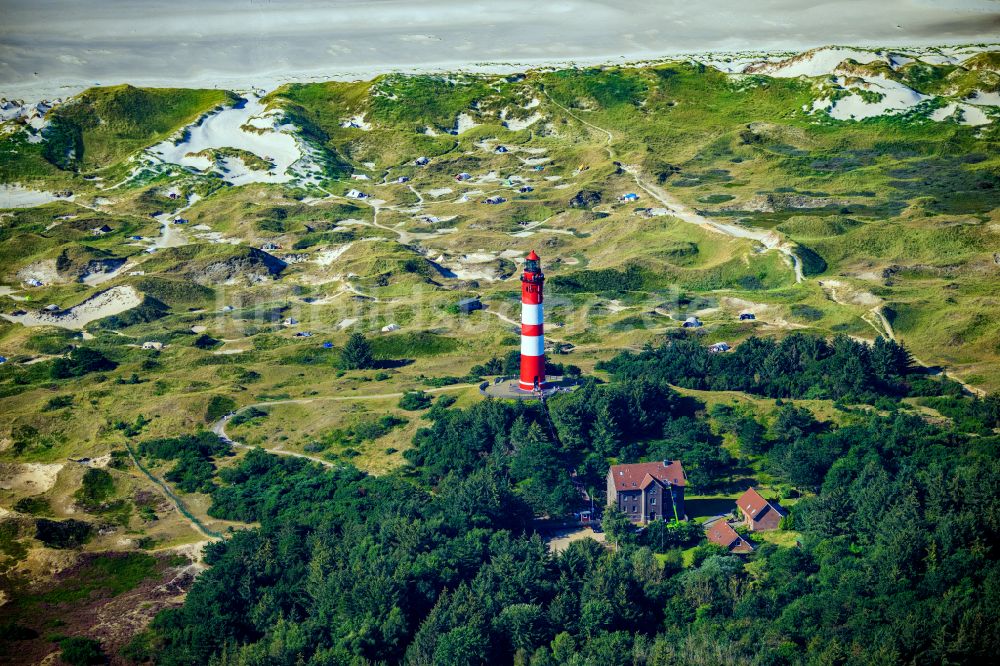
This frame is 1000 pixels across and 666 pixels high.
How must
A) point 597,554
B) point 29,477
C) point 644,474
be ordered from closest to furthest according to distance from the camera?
point 597,554
point 644,474
point 29,477

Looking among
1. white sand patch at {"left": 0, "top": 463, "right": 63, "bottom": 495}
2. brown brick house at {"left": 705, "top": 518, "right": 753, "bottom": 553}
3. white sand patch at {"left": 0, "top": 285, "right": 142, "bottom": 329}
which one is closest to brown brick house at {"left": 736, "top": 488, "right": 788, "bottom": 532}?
brown brick house at {"left": 705, "top": 518, "right": 753, "bottom": 553}

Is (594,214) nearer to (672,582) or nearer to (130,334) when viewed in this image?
(130,334)

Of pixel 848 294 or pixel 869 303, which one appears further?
pixel 848 294

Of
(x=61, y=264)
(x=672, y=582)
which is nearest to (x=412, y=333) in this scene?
(x=672, y=582)

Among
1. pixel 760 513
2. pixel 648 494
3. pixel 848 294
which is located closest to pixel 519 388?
pixel 648 494

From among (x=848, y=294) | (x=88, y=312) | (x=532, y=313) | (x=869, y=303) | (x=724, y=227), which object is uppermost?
(x=724, y=227)

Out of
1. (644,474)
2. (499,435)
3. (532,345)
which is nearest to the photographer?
(644,474)

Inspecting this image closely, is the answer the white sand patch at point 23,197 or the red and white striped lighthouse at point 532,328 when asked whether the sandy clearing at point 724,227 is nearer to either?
the red and white striped lighthouse at point 532,328

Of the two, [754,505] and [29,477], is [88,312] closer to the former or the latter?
[29,477]
